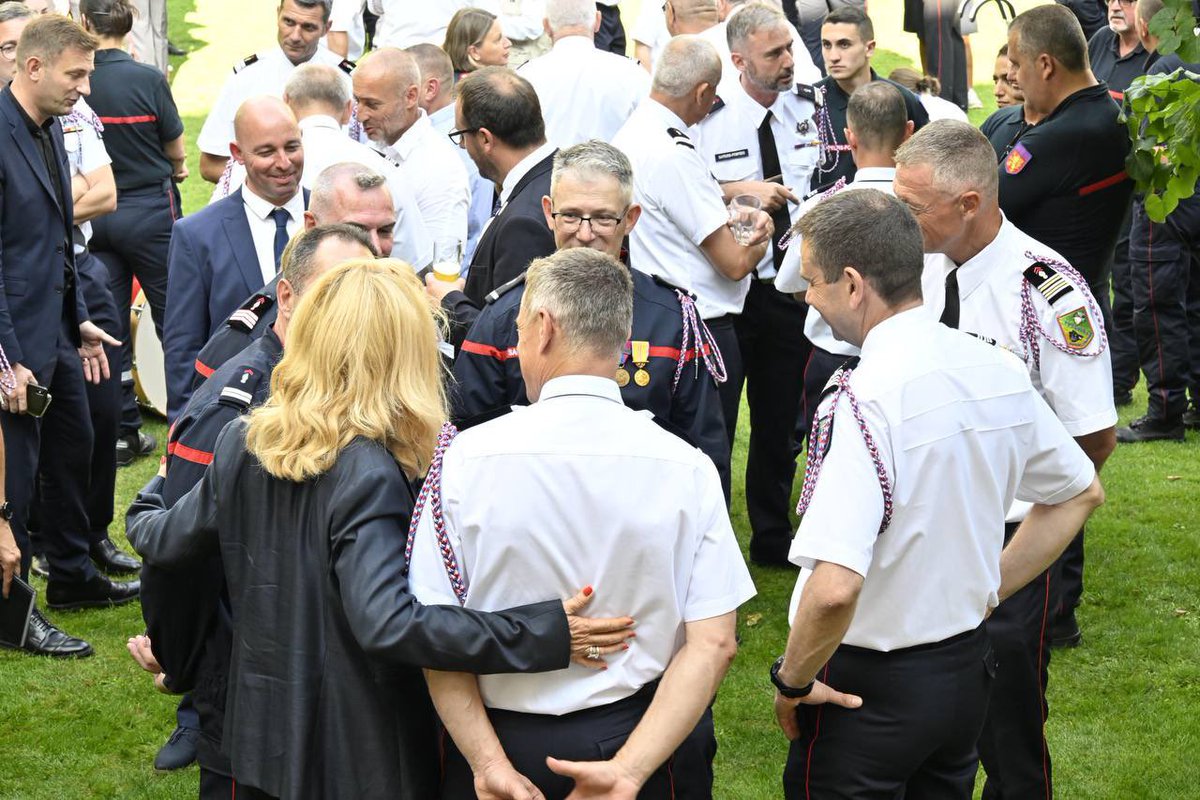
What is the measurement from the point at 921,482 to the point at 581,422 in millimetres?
834

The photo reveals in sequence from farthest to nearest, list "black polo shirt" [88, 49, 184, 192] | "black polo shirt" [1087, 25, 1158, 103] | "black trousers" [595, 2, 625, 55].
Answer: "black trousers" [595, 2, 625, 55] → "black polo shirt" [1087, 25, 1158, 103] → "black polo shirt" [88, 49, 184, 192]

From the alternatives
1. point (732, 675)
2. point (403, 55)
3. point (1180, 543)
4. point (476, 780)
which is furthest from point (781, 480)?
point (476, 780)

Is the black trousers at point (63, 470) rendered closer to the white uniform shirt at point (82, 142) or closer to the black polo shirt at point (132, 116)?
the white uniform shirt at point (82, 142)

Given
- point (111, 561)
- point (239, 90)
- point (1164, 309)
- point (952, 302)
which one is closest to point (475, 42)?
point (239, 90)

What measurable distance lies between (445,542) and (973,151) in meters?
2.09

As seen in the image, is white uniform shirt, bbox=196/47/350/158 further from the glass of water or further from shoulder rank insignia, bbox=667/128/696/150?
the glass of water

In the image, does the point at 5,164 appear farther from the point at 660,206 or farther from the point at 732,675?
the point at 732,675

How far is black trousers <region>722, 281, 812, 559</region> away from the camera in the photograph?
650cm

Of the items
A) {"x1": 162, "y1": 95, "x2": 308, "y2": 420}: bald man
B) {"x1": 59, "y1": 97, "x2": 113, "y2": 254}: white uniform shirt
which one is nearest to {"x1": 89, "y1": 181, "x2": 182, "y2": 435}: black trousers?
{"x1": 59, "y1": 97, "x2": 113, "y2": 254}: white uniform shirt

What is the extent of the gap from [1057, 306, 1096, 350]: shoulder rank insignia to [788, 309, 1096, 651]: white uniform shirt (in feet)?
2.41

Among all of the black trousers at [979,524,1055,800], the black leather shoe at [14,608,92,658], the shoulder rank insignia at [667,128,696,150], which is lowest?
the black leather shoe at [14,608,92,658]

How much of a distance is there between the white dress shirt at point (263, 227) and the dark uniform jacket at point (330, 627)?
2.14 meters

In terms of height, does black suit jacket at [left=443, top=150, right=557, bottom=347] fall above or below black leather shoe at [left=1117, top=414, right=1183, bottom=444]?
above

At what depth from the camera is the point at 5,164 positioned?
5516 millimetres
